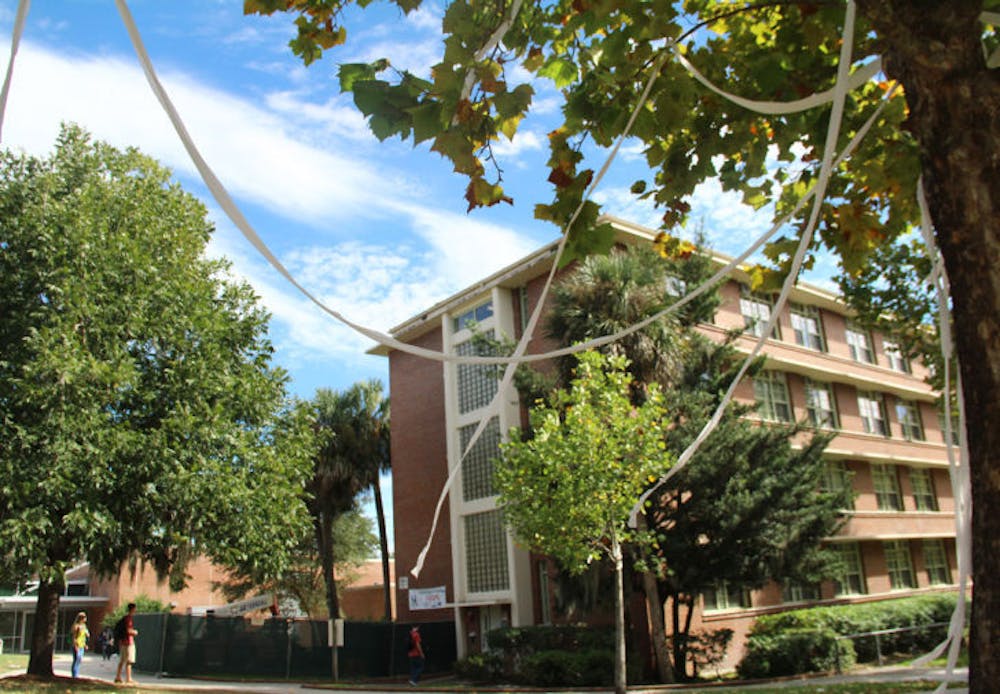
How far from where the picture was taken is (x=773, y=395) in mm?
27609

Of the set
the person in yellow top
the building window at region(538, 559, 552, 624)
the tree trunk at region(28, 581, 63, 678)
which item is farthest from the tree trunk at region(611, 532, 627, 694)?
the person in yellow top

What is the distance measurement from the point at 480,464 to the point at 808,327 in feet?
45.6

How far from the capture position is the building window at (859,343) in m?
32.6

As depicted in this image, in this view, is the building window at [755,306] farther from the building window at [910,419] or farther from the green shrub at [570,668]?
the green shrub at [570,668]

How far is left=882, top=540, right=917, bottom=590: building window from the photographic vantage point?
98.2 ft

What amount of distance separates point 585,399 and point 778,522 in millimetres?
6568

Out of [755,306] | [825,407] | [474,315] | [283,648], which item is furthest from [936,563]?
[283,648]

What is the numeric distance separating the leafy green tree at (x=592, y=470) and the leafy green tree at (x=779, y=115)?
8534mm

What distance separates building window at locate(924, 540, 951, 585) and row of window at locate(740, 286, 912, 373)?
24.0ft

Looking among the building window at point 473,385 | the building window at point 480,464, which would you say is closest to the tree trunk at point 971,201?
the building window at point 473,385

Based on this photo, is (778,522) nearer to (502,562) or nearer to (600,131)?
(502,562)

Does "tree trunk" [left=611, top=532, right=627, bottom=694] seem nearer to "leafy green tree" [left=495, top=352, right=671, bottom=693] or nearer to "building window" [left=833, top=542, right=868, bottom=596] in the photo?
"leafy green tree" [left=495, top=352, right=671, bottom=693]

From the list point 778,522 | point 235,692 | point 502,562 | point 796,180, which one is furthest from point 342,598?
point 796,180

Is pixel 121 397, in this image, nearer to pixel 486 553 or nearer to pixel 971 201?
pixel 486 553
